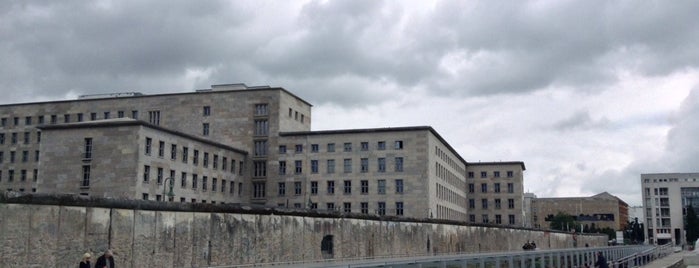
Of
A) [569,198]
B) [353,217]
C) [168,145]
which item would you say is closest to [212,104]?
[168,145]

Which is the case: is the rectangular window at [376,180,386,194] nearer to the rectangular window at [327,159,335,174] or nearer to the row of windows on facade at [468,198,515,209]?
the rectangular window at [327,159,335,174]

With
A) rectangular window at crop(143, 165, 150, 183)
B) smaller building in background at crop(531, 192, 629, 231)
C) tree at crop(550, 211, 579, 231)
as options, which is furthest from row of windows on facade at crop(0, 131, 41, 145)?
smaller building in background at crop(531, 192, 629, 231)

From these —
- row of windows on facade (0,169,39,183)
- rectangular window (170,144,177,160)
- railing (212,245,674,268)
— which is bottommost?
railing (212,245,674,268)

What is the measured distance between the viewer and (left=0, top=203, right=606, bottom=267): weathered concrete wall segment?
Answer: 2200 cm

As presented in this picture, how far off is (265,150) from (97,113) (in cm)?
2109

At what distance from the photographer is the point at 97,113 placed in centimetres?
8425

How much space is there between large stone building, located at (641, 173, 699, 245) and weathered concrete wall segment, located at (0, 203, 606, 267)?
146344 millimetres

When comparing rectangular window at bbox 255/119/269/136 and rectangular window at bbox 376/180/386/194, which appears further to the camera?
rectangular window at bbox 255/119/269/136

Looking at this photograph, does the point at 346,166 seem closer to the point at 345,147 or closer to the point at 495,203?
the point at 345,147

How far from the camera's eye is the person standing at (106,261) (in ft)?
66.4

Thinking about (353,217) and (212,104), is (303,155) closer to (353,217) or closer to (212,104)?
(212,104)

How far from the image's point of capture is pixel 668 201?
171500 millimetres

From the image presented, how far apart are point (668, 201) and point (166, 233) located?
169m

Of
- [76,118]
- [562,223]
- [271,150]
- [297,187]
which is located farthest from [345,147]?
[562,223]
